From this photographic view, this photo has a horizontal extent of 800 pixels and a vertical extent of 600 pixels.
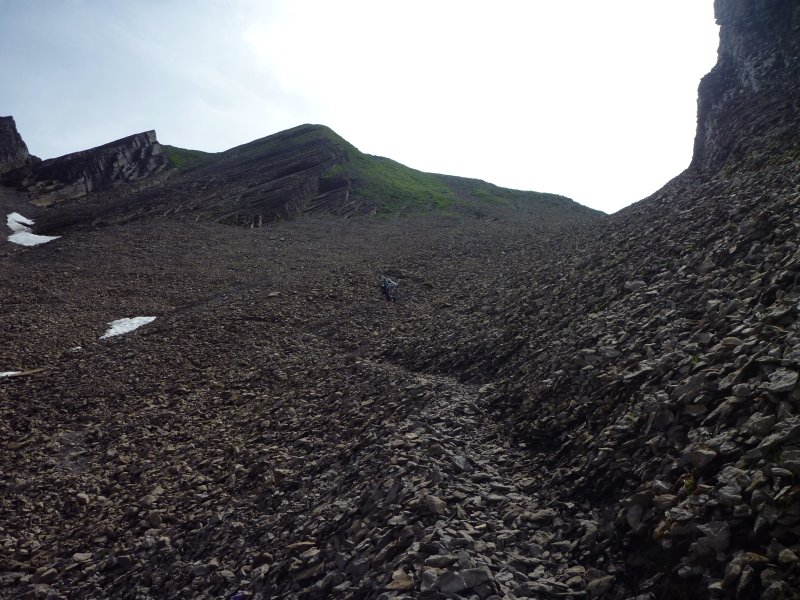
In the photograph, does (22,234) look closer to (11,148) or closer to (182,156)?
(11,148)

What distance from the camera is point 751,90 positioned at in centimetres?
2653

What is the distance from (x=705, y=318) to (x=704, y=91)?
26.9 m

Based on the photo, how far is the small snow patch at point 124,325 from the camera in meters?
26.7

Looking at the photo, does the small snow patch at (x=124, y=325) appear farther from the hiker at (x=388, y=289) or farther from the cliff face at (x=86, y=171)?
the cliff face at (x=86, y=171)

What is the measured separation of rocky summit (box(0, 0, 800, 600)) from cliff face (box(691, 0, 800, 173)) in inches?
6.1

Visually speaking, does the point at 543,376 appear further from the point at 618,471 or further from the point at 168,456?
the point at 168,456

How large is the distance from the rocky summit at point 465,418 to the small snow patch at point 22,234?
67.0ft

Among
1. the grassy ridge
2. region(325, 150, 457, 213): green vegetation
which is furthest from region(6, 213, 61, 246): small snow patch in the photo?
region(325, 150, 457, 213): green vegetation

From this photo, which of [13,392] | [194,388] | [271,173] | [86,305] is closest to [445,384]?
[194,388]

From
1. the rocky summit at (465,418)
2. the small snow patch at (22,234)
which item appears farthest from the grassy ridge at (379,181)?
the rocky summit at (465,418)

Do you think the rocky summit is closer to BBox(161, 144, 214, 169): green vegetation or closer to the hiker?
the hiker

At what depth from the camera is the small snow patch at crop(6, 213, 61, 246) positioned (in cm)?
4940

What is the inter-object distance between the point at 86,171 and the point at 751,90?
80.4 meters

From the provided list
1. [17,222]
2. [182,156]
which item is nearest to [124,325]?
[17,222]
